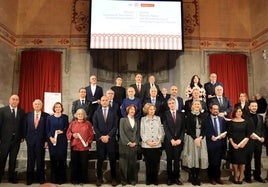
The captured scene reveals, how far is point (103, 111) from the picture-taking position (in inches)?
186

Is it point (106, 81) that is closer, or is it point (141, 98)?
point (141, 98)

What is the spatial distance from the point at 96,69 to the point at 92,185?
4914 millimetres

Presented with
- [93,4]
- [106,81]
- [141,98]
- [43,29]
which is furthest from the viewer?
[106,81]

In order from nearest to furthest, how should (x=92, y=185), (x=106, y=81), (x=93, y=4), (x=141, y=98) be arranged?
(x=92, y=185) < (x=141, y=98) < (x=93, y=4) < (x=106, y=81)

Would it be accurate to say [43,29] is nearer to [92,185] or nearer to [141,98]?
[141,98]

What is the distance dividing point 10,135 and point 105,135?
1.44 metres

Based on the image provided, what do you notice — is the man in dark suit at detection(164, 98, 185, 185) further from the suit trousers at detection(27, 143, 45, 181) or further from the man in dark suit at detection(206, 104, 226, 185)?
the suit trousers at detection(27, 143, 45, 181)

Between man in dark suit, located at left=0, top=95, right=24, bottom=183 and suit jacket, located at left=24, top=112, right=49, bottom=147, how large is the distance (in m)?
0.13

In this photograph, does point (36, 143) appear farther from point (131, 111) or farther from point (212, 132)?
point (212, 132)

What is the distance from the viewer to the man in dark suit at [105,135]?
451 centimetres

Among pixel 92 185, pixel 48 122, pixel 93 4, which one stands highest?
pixel 93 4

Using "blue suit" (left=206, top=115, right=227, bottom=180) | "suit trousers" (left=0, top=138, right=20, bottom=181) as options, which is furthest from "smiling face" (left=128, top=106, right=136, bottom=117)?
"suit trousers" (left=0, top=138, right=20, bottom=181)

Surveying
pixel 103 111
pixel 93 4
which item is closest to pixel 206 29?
pixel 93 4

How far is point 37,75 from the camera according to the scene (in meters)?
8.17
